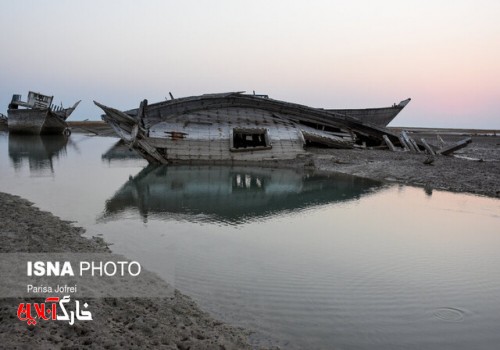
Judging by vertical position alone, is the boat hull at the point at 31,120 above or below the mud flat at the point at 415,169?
above

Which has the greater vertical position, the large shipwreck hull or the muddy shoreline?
the large shipwreck hull

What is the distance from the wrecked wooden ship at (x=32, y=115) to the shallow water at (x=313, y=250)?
37542 millimetres

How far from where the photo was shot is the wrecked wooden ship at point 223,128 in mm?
25688

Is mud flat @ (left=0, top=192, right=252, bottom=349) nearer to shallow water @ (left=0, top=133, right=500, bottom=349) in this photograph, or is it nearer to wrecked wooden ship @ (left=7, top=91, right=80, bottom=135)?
shallow water @ (left=0, top=133, right=500, bottom=349)

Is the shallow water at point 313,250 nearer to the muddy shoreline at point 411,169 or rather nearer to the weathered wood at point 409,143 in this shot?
the muddy shoreline at point 411,169

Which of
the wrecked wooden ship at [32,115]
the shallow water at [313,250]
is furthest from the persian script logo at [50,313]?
the wrecked wooden ship at [32,115]

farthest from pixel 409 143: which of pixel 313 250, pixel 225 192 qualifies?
pixel 313 250

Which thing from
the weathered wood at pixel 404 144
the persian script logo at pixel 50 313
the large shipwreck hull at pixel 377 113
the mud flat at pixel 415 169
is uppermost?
the large shipwreck hull at pixel 377 113

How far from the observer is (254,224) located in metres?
12.3

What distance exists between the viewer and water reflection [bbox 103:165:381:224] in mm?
13703

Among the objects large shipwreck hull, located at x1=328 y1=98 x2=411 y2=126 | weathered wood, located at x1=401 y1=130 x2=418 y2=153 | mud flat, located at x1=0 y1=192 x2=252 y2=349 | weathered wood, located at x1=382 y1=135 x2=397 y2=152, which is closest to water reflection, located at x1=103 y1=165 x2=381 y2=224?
mud flat, located at x1=0 y1=192 x2=252 y2=349

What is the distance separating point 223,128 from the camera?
27891mm

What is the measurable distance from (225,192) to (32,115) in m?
45.6

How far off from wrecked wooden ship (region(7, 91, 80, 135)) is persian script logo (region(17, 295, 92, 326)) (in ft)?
176
